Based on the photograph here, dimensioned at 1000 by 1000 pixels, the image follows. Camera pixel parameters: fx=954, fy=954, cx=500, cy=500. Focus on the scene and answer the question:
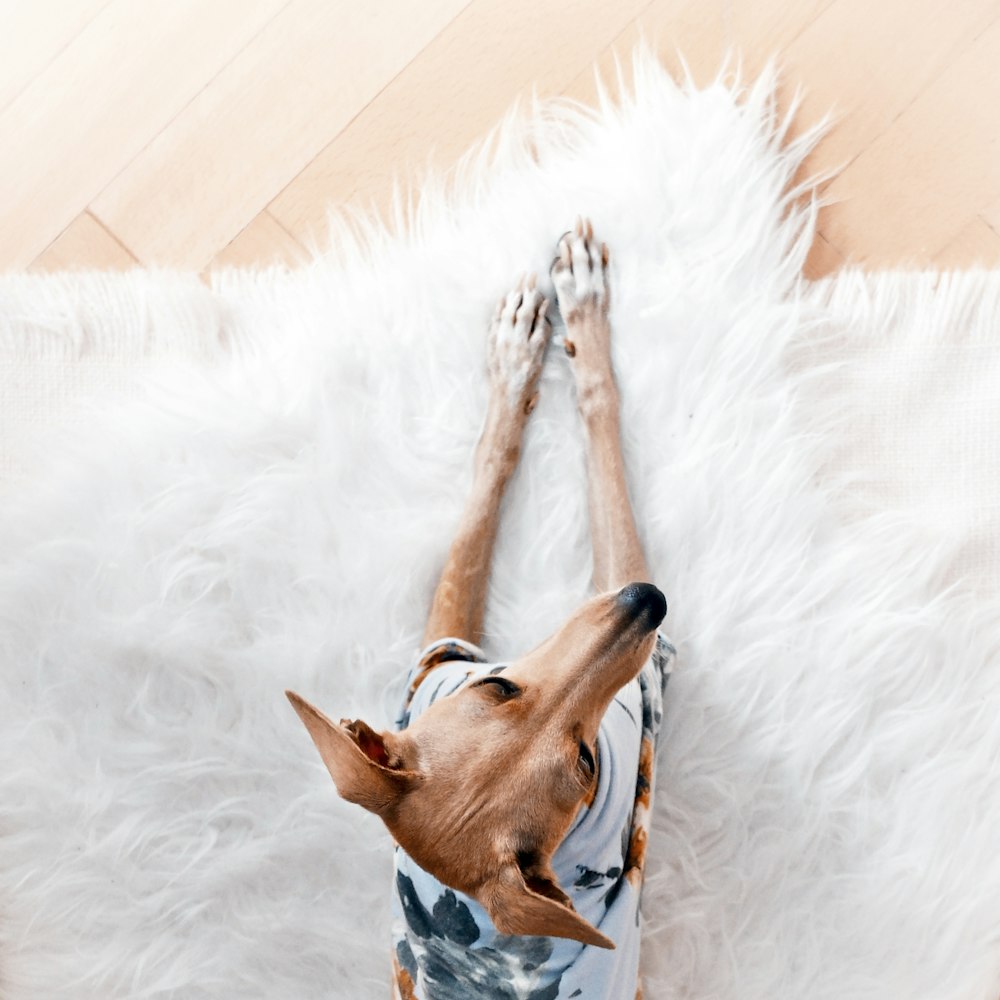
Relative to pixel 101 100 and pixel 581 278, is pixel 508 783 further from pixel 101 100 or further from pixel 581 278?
pixel 101 100

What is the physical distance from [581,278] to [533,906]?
1.16 metres

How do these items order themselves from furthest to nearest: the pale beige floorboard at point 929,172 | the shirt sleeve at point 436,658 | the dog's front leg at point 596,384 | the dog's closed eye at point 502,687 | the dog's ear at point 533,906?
the pale beige floorboard at point 929,172 < the dog's front leg at point 596,384 < the shirt sleeve at point 436,658 < the dog's closed eye at point 502,687 < the dog's ear at point 533,906

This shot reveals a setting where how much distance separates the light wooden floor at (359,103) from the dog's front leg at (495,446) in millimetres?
424

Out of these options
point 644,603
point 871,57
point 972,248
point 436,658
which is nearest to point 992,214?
point 972,248

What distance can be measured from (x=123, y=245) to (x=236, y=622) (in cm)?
85

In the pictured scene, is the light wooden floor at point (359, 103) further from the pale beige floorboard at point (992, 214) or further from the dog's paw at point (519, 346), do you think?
the dog's paw at point (519, 346)

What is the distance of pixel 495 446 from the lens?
6.02 ft

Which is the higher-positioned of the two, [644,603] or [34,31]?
[34,31]

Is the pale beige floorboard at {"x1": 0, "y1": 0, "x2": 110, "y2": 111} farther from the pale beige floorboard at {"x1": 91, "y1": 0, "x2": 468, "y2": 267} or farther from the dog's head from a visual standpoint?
the dog's head

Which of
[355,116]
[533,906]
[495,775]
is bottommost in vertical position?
[533,906]

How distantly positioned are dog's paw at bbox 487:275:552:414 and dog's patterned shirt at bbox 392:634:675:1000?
552 mm

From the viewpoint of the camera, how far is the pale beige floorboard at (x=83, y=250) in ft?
A: 6.64

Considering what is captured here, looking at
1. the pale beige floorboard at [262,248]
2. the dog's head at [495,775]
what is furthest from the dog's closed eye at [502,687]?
the pale beige floorboard at [262,248]

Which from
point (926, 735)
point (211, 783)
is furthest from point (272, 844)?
point (926, 735)
